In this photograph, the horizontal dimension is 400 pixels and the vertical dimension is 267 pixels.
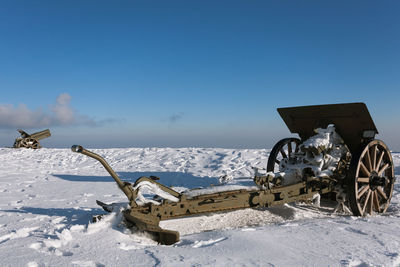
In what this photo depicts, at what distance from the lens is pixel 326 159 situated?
4.93 metres

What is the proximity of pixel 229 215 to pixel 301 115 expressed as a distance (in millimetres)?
2328

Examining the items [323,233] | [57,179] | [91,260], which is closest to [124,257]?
[91,260]

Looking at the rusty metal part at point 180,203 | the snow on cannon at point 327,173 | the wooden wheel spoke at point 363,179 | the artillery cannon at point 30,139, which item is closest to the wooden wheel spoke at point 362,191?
the snow on cannon at point 327,173

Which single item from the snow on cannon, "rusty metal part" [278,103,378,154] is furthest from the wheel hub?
"rusty metal part" [278,103,378,154]

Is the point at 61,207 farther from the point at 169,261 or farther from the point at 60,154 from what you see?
the point at 60,154

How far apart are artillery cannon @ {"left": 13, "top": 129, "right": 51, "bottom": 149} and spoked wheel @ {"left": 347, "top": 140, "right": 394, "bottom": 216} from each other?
17.4 meters

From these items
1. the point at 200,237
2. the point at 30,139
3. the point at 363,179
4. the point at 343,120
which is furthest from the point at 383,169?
the point at 30,139

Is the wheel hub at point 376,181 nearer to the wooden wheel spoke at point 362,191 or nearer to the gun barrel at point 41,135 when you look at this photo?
the wooden wheel spoke at point 362,191

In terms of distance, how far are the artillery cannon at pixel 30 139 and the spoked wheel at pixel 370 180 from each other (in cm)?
1740

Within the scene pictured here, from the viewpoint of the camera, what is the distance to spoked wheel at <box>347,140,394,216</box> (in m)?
4.62

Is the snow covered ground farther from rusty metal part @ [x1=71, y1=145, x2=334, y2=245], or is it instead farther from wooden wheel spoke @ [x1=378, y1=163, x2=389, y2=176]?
wooden wheel spoke @ [x1=378, y1=163, x2=389, y2=176]

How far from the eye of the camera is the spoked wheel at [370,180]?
4.62m

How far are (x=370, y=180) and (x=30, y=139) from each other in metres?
17.6

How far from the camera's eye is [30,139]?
17875 millimetres
